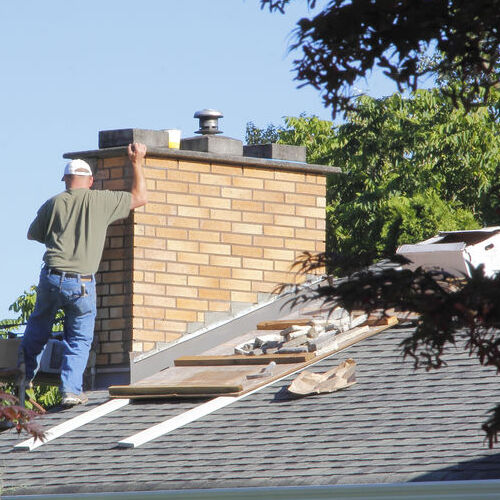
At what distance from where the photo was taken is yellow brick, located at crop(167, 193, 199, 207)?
10234 millimetres

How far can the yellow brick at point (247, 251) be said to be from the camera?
1059 cm

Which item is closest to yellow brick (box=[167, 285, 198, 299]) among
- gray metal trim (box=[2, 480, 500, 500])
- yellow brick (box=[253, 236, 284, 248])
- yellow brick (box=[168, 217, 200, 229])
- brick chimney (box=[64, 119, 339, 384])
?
brick chimney (box=[64, 119, 339, 384])

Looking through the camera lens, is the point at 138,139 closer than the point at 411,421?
No

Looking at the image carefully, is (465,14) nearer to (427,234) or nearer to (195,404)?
(195,404)

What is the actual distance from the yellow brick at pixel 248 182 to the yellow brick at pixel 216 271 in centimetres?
81

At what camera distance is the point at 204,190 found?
1046 cm

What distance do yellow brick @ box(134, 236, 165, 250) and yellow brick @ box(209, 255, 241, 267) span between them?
0.55 m

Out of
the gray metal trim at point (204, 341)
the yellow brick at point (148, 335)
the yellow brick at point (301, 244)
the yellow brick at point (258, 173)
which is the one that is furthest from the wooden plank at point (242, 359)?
the yellow brick at point (258, 173)

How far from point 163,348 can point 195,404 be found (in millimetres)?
1247

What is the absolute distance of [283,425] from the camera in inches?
307

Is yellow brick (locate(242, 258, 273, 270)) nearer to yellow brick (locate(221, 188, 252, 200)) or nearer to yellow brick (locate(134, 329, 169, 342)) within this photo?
yellow brick (locate(221, 188, 252, 200))

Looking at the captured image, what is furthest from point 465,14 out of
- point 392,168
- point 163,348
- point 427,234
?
point 392,168

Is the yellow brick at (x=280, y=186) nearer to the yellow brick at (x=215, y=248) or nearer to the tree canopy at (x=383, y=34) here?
the yellow brick at (x=215, y=248)

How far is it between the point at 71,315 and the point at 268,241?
2.30 metres
